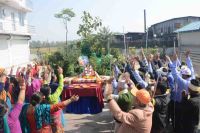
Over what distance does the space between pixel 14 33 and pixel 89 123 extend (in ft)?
63.2

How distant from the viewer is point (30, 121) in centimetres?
497

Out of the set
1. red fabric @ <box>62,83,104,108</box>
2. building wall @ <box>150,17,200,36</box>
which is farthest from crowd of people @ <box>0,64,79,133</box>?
building wall @ <box>150,17,200,36</box>

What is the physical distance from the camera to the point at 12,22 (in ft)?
90.0

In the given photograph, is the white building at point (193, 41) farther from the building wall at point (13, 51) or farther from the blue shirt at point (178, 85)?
the building wall at point (13, 51)

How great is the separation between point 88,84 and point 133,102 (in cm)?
578

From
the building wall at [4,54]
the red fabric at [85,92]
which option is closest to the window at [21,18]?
the building wall at [4,54]

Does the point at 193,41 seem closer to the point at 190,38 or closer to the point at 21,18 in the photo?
the point at 190,38

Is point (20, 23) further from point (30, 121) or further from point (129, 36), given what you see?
point (30, 121)

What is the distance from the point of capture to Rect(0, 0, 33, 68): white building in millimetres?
24266

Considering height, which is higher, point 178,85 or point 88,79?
point 178,85

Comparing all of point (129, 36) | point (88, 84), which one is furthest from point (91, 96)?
point (129, 36)

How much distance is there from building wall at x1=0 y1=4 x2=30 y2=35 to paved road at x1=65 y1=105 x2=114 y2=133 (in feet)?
51.7

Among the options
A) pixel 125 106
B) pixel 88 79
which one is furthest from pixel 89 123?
pixel 125 106

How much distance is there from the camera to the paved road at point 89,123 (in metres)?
8.65
